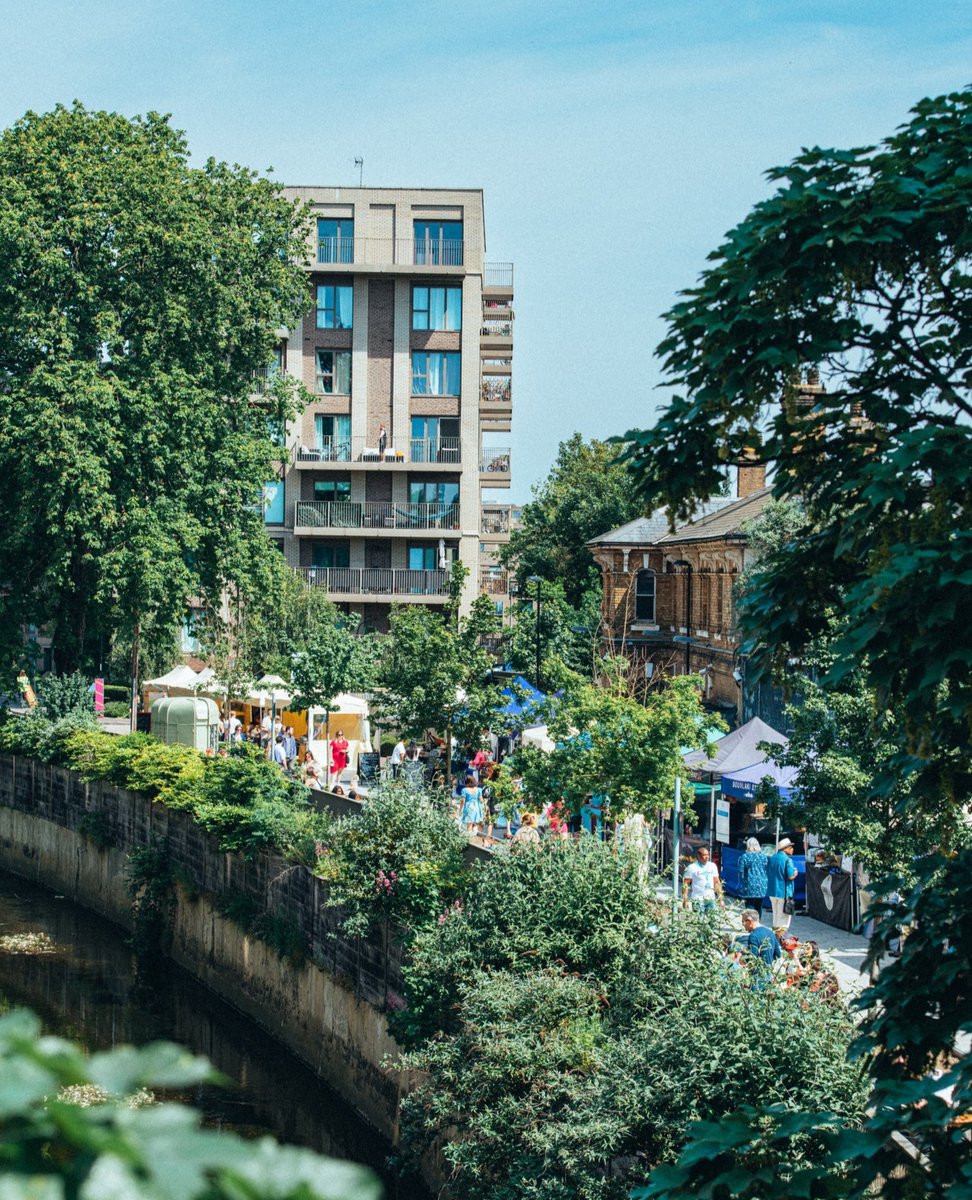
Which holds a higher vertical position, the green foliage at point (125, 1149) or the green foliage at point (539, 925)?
the green foliage at point (125, 1149)

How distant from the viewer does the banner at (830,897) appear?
20.0 m

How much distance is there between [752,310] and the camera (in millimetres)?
8555

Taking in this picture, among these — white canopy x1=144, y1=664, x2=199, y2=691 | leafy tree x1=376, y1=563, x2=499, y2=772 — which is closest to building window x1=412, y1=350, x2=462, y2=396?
white canopy x1=144, y1=664, x2=199, y2=691

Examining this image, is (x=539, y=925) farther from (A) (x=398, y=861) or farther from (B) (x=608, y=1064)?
(A) (x=398, y=861)

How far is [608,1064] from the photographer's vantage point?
1193 cm

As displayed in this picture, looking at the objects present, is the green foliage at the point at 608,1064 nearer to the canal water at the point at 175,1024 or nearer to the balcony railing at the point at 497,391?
the canal water at the point at 175,1024

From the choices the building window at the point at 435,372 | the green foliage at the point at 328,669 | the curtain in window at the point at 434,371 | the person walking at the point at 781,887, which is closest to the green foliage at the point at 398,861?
the person walking at the point at 781,887

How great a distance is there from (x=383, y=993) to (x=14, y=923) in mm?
15669

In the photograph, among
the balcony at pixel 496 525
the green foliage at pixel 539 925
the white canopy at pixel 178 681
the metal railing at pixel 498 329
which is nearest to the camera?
the green foliage at pixel 539 925

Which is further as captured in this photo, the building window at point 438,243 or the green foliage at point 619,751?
the building window at point 438,243

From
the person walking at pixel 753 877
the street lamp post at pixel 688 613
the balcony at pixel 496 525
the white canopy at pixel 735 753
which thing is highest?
the balcony at pixel 496 525

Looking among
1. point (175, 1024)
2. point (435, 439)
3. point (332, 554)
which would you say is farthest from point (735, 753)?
point (332, 554)

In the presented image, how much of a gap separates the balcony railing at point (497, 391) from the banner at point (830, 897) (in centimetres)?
4094

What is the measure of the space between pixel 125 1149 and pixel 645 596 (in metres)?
47.7
